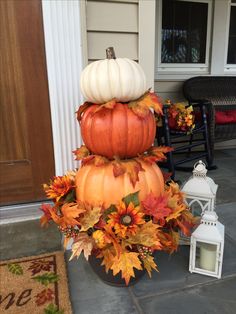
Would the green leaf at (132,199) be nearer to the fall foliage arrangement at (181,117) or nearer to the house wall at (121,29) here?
the house wall at (121,29)

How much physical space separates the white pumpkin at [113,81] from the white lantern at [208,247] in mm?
624

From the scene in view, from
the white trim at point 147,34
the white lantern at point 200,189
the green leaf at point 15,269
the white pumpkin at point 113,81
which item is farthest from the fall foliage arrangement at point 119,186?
the white trim at point 147,34

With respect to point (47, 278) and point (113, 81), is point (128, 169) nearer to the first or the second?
point (113, 81)

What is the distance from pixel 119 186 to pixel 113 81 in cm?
41

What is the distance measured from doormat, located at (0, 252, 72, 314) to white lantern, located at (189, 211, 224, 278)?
1.93ft

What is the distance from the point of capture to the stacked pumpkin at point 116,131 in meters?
1.03

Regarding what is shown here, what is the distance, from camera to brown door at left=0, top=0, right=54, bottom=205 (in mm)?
1479

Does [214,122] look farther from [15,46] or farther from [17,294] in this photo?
[17,294]

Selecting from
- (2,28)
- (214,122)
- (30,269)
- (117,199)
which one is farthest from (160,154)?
(214,122)

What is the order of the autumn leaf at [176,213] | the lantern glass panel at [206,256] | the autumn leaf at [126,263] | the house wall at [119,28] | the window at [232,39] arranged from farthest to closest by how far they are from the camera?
the window at [232,39] < the house wall at [119,28] < the lantern glass panel at [206,256] < the autumn leaf at [176,213] < the autumn leaf at [126,263]

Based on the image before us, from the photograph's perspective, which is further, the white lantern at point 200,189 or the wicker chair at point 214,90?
the wicker chair at point 214,90

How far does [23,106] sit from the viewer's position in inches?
63.6

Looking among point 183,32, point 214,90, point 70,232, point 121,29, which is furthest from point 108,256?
point 183,32

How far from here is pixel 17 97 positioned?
1596 millimetres
